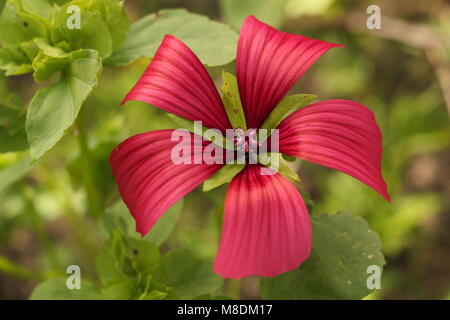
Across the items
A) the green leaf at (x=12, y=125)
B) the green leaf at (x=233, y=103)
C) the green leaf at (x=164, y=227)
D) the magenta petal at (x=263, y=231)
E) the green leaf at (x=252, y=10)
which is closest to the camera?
the magenta petal at (x=263, y=231)

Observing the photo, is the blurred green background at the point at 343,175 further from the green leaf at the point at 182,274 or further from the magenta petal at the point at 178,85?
the magenta petal at the point at 178,85

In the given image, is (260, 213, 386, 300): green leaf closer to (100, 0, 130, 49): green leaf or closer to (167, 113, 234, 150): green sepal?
(167, 113, 234, 150): green sepal

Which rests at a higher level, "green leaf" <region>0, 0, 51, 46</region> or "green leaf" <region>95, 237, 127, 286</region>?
"green leaf" <region>0, 0, 51, 46</region>

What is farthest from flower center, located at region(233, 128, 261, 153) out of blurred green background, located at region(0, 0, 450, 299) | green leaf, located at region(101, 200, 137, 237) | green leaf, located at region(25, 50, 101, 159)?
blurred green background, located at region(0, 0, 450, 299)

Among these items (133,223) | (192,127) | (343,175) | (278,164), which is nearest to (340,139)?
(278,164)

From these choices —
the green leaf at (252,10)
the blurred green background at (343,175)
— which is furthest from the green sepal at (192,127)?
the green leaf at (252,10)

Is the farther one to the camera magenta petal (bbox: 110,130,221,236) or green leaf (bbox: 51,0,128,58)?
green leaf (bbox: 51,0,128,58)
